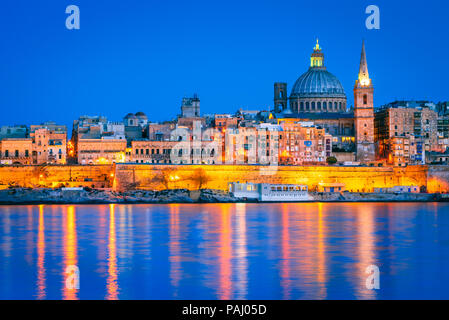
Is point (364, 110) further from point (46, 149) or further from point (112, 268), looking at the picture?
point (112, 268)

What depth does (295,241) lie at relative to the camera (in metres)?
22.2

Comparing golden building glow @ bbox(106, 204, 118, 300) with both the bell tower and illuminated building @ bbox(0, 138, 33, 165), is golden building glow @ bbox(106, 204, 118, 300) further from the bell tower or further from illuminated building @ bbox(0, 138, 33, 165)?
the bell tower

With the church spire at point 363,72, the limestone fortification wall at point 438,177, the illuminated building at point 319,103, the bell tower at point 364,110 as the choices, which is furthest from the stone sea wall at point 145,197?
the church spire at point 363,72

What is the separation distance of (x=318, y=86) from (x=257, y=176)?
17.4 meters

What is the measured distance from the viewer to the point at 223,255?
1908 centimetres

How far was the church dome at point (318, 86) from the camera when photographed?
5834 cm

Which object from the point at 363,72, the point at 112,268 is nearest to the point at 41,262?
the point at 112,268

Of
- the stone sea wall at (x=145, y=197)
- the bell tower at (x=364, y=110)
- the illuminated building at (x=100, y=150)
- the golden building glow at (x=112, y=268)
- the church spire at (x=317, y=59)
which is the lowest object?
the golden building glow at (x=112, y=268)

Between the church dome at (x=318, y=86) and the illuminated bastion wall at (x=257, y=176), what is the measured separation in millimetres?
15071

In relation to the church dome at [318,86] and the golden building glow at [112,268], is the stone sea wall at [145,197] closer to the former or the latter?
the golden building glow at [112,268]

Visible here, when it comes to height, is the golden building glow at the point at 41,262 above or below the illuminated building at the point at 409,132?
below

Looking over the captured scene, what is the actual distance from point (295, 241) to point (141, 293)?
8.83m

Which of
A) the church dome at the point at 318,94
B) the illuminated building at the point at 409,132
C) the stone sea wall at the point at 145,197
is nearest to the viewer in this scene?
the stone sea wall at the point at 145,197
